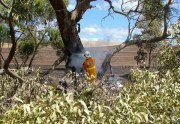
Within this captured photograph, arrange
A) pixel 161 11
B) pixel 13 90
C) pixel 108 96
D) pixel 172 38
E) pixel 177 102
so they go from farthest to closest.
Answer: pixel 161 11 < pixel 172 38 < pixel 13 90 < pixel 108 96 < pixel 177 102

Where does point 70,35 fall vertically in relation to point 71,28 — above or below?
below

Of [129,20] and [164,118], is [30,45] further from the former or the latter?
[164,118]

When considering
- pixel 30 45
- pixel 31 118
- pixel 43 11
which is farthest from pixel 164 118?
pixel 30 45

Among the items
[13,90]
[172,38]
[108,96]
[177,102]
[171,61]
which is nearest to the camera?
[177,102]

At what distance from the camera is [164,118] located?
4309 mm

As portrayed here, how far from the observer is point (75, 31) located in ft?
37.3

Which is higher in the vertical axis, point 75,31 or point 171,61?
point 75,31

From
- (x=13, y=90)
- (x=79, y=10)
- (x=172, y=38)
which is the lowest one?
(x=13, y=90)

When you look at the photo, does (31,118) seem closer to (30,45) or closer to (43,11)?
(43,11)

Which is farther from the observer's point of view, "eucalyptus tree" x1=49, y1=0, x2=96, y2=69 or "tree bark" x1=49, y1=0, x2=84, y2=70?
"tree bark" x1=49, y1=0, x2=84, y2=70

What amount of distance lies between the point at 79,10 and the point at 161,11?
2.56 m

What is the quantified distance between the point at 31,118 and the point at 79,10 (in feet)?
26.4

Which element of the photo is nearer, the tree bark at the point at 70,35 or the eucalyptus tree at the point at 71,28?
the eucalyptus tree at the point at 71,28

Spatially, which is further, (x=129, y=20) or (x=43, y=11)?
(x=43, y=11)
